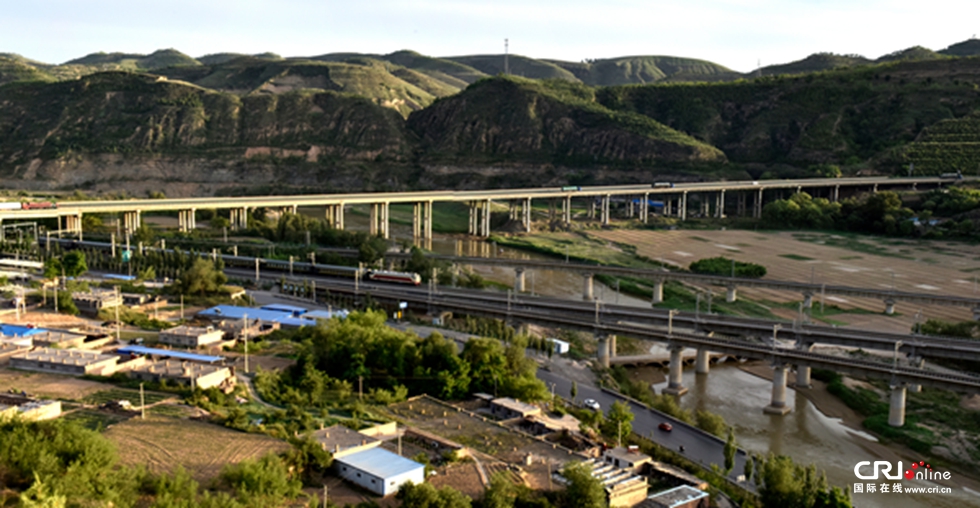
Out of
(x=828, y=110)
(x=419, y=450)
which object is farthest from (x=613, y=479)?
(x=828, y=110)

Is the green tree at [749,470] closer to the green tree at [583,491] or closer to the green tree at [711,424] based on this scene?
the green tree at [711,424]

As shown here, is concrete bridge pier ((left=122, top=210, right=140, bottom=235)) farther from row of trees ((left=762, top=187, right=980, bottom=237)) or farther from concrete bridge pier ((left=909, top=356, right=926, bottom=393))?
row of trees ((left=762, top=187, right=980, bottom=237))

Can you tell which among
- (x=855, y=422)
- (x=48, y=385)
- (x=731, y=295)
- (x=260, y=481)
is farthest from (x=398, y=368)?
(x=731, y=295)

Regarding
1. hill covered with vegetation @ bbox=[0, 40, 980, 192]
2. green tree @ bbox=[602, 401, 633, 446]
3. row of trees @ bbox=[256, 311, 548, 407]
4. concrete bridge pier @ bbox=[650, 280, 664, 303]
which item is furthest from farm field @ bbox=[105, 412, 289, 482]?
hill covered with vegetation @ bbox=[0, 40, 980, 192]

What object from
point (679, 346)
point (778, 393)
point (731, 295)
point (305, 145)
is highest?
point (305, 145)

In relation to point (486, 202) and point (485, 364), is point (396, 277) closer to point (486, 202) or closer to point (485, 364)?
point (485, 364)

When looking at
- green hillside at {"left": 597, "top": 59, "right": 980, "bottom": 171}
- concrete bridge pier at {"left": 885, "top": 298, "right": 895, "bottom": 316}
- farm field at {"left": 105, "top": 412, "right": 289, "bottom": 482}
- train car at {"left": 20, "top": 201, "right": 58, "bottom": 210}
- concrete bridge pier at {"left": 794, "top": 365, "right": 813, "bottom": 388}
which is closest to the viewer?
farm field at {"left": 105, "top": 412, "right": 289, "bottom": 482}

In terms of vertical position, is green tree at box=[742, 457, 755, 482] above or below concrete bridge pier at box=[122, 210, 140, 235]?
below

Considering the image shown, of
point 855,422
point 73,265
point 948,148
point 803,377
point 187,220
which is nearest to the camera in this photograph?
point 855,422

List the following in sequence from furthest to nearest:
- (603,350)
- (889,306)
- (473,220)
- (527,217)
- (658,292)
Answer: (527,217) < (473,220) < (658,292) < (889,306) < (603,350)
